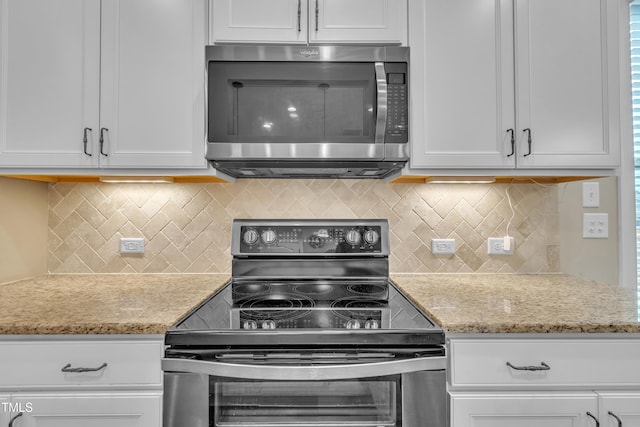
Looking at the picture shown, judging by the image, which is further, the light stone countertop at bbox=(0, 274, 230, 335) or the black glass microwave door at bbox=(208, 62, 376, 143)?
the black glass microwave door at bbox=(208, 62, 376, 143)


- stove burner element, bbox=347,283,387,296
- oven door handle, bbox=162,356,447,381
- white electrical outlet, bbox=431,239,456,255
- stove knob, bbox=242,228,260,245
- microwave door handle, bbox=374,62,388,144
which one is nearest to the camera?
oven door handle, bbox=162,356,447,381

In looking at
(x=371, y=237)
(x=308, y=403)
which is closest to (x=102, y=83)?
(x=371, y=237)

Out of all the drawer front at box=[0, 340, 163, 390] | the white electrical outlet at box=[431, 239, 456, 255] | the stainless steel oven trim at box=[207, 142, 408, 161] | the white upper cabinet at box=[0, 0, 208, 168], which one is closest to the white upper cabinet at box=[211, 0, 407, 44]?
the white upper cabinet at box=[0, 0, 208, 168]

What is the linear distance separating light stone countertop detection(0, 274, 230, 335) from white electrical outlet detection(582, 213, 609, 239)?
1671mm

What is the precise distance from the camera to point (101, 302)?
1292 millimetres

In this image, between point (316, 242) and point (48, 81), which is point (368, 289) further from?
point (48, 81)

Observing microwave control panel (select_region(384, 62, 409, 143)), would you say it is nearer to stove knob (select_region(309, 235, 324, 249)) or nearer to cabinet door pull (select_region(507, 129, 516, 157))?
cabinet door pull (select_region(507, 129, 516, 157))

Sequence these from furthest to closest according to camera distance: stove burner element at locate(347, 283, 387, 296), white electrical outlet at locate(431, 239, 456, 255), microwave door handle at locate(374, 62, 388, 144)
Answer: white electrical outlet at locate(431, 239, 456, 255) < stove burner element at locate(347, 283, 387, 296) < microwave door handle at locate(374, 62, 388, 144)

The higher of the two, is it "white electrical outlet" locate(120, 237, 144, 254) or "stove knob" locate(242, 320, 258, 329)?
"white electrical outlet" locate(120, 237, 144, 254)

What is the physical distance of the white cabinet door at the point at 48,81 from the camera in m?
1.44

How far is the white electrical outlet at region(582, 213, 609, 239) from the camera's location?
177cm

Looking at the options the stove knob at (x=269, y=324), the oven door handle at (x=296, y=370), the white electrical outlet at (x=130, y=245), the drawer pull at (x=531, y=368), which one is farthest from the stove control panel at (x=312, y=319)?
the white electrical outlet at (x=130, y=245)

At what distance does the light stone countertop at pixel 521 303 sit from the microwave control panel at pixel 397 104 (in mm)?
604

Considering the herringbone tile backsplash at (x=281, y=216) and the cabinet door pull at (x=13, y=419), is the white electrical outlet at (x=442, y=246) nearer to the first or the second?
the herringbone tile backsplash at (x=281, y=216)
